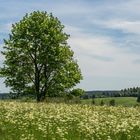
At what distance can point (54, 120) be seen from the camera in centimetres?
2056

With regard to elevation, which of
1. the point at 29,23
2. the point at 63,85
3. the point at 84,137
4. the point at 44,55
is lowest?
the point at 84,137

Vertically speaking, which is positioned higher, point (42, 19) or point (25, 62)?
point (42, 19)

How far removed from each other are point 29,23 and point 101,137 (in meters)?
51.0

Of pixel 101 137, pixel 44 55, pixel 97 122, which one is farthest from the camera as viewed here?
pixel 44 55

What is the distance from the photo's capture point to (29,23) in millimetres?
66062

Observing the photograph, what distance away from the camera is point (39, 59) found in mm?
64875

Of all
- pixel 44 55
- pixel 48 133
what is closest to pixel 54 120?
pixel 48 133

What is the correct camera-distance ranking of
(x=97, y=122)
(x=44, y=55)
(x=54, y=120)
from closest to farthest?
1. (x=97, y=122)
2. (x=54, y=120)
3. (x=44, y=55)

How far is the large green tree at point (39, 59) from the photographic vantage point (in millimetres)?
65000

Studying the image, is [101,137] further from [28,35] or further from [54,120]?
[28,35]

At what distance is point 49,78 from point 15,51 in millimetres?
5914

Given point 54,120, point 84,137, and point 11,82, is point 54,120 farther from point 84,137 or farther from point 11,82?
point 11,82

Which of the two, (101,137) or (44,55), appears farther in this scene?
(44,55)

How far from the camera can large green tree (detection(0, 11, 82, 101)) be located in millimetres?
65000
